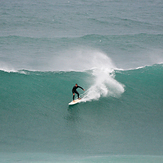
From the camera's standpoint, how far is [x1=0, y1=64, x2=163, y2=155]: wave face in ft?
37.0

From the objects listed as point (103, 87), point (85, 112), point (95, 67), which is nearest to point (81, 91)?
point (103, 87)

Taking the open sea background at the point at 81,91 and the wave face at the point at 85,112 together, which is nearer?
the open sea background at the point at 81,91

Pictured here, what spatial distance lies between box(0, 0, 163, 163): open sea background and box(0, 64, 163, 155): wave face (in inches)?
1.8

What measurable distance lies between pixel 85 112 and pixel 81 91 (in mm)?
2199

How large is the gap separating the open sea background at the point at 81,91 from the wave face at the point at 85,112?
0.05 m

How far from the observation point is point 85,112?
44.8ft

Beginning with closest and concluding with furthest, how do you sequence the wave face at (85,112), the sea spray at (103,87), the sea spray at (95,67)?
the wave face at (85,112), the sea spray at (103,87), the sea spray at (95,67)

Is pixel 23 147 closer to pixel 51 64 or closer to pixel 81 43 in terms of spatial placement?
pixel 51 64

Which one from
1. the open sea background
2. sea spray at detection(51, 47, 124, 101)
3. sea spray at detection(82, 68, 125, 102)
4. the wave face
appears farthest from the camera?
sea spray at detection(51, 47, 124, 101)

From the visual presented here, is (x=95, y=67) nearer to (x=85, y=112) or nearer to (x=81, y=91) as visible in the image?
(x=81, y=91)

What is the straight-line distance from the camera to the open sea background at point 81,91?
11086mm

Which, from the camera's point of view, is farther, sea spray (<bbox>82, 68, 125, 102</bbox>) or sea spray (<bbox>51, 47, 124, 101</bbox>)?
sea spray (<bbox>51, 47, 124, 101</bbox>)

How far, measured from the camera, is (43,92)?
15.5 m

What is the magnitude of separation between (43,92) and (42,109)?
1890 mm
